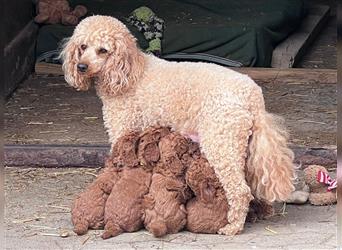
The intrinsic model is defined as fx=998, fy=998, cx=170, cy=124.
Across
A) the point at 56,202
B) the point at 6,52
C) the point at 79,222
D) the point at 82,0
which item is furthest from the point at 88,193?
the point at 82,0

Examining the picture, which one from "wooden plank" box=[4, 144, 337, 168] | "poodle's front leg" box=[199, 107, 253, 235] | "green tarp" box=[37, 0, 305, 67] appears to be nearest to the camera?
"poodle's front leg" box=[199, 107, 253, 235]

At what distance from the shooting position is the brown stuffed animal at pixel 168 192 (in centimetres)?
531

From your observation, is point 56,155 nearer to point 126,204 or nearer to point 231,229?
point 126,204

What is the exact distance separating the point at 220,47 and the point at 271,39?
0.55 meters

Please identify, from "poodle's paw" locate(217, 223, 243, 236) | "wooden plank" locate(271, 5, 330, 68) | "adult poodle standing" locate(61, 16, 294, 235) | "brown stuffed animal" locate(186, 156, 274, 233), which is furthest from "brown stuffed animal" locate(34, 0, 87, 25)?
"poodle's paw" locate(217, 223, 243, 236)

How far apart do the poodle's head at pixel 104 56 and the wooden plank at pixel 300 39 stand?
13.0 ft

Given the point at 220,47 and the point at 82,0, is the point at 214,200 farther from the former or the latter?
the point at 82,0

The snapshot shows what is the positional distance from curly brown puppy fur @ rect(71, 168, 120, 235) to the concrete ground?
0.06 metres

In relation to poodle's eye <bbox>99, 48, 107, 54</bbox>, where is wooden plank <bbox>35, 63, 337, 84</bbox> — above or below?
below

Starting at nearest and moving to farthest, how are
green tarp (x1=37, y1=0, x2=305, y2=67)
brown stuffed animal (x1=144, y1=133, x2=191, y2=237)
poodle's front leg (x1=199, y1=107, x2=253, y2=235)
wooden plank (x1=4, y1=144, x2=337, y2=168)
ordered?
1. poodle's front leg (x1=199, y1=107, x2=253, y2=235)
2. brown stuffed animal (x1=144, y1=133, x2=191, y2=237)
3. wooden plank (x1=4, y1=144, x2=337, y2=168)
4. green tarp (x1=37, y1=0, x2=305, y2=67)

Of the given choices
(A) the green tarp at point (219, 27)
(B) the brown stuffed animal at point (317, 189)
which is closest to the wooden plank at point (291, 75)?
(A) the green tarp at point (219, 27)

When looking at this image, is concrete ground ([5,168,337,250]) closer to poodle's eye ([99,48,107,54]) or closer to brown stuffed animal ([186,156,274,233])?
brown stuffed animal ([186,156,274,233])

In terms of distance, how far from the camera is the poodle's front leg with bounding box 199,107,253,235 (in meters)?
5.19

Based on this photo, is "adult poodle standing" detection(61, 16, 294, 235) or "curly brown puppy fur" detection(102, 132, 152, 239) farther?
"curly brown puppy fur" detection(102, 132, 152, 239)
